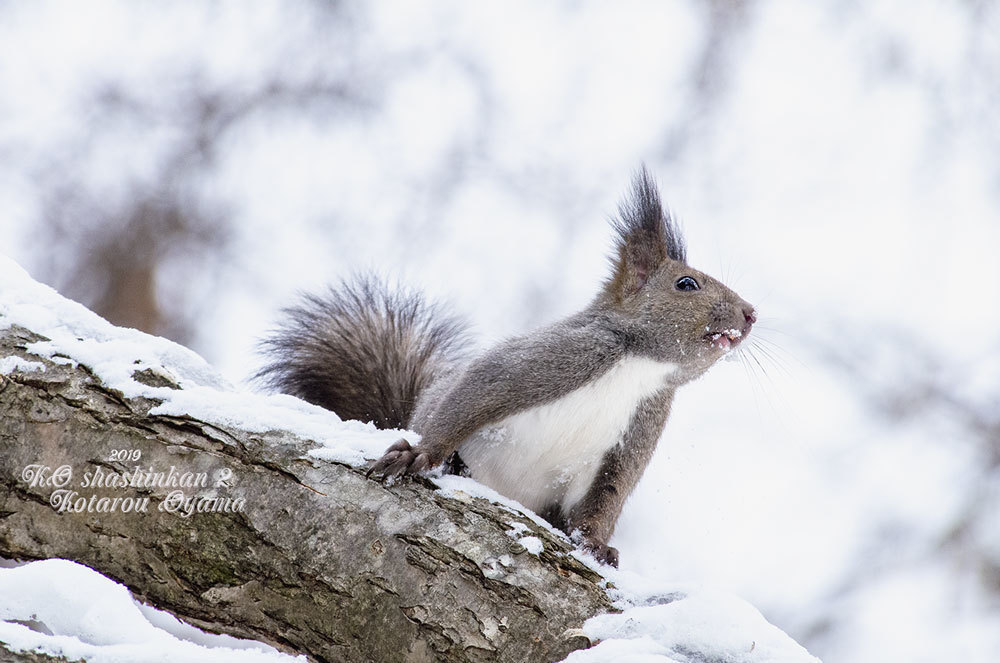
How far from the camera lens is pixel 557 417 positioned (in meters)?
2.67

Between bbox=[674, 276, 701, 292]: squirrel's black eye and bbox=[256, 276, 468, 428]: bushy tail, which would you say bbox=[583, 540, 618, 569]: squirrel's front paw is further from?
bbox=[256, 276, 468, 428]: bushy tail

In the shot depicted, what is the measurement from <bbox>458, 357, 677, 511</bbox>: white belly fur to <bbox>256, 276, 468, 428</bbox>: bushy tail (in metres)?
0.73

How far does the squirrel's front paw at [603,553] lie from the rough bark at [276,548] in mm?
319

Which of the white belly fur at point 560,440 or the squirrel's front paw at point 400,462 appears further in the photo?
the white belly fur at point 560,440

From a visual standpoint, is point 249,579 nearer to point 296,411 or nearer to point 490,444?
point 296,411

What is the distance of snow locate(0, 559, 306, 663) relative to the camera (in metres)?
1.47

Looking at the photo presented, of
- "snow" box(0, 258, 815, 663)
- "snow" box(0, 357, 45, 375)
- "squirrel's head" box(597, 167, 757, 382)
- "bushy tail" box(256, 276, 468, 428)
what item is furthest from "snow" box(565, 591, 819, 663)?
"bushy tail" box(256, 276, 468, 428)

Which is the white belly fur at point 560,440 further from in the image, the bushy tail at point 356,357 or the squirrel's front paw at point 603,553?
the bushy tail at point 356,357

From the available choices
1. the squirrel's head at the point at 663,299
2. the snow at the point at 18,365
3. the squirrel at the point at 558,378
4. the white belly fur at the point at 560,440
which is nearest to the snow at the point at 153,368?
the snow at the point at 18,365

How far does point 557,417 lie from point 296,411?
754mm

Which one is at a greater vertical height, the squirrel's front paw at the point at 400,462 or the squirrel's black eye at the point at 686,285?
the squirrel's black eye at the point at 686,285

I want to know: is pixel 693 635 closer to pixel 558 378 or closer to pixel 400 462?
pixel 400 462

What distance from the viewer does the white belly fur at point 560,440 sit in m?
2.66

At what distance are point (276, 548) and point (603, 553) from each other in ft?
2.88
